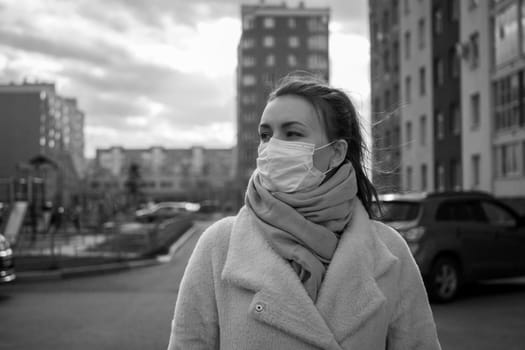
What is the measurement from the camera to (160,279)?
13.8 meters

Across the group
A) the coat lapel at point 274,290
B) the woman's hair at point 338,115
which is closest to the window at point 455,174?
the woman's hair at point 338,115

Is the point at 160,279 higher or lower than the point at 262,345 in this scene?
lower

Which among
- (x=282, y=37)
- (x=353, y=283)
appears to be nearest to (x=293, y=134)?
(x=353, y=283)

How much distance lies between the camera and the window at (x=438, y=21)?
4052cm

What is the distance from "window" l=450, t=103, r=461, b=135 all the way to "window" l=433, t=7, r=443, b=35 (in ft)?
16.5

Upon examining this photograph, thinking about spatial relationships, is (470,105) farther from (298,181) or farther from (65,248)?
(298,181)

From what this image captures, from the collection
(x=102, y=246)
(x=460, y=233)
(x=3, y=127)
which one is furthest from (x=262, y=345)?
(x=3, y=127)

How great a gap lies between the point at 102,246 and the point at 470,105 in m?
23.6

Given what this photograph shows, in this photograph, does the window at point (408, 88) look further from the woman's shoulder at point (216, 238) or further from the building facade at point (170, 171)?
the building facade at point (170, 171)

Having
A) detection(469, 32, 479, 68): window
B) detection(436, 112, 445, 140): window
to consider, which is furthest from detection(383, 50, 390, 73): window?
detection(469, 32, 479, 68): window

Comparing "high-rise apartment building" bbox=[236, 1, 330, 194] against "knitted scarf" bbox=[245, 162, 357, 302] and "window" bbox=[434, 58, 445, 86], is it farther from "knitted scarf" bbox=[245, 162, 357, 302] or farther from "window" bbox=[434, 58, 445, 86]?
"knitted scarf" bbox=[245, 162, 357, 302]

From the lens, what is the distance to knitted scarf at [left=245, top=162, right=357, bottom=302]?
2242mm

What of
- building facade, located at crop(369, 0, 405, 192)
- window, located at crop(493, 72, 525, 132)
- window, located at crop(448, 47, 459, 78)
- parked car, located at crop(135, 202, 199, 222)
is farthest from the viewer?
parked car, located at crop(135, 202, 199, 222)

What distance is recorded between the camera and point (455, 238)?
409 inches
